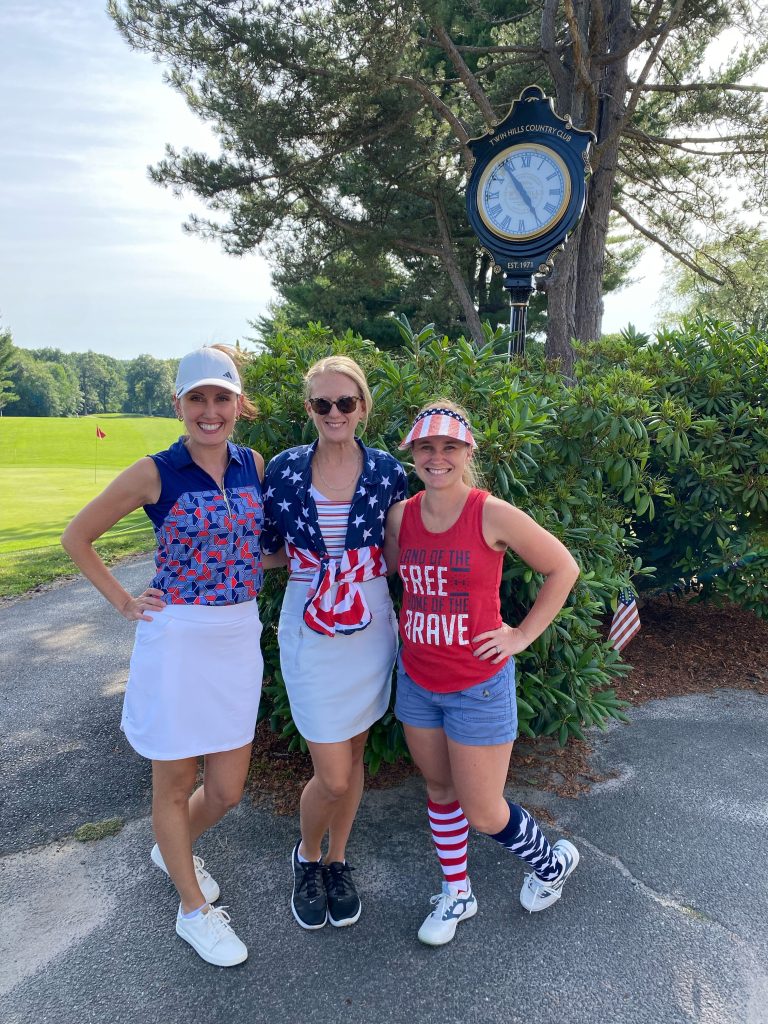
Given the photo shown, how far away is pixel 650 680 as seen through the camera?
4.52 m

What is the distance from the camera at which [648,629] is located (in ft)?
17.5

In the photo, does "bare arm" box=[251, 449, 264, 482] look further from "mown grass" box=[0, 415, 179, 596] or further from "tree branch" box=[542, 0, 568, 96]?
"tree branch" box=[542, 0, 568, 96]

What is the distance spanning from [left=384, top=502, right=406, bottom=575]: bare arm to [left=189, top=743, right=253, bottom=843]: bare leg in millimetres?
772

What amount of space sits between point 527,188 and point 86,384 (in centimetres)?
12100

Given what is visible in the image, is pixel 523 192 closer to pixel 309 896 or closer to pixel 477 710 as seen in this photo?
pixel 477 710

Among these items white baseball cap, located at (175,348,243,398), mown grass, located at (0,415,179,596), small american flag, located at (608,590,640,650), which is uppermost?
white baseball cap, located at (175,348,243,398)

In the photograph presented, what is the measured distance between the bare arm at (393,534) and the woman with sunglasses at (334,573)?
0.03 metres

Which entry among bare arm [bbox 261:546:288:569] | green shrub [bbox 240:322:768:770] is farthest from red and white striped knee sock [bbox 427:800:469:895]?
bare arm [bbox 261:546:288:569]

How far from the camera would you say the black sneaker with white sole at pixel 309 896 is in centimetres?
234

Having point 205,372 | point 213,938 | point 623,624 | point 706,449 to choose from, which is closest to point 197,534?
point 205,372

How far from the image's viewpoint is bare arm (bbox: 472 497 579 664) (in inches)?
81.2

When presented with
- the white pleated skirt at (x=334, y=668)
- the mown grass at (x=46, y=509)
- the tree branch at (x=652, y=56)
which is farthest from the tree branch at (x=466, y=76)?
the white pleated skirt at (x=334, y=668)

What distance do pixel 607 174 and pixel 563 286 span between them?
202 centimetres

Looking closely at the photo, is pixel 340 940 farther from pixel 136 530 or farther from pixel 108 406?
pixel 108 406
